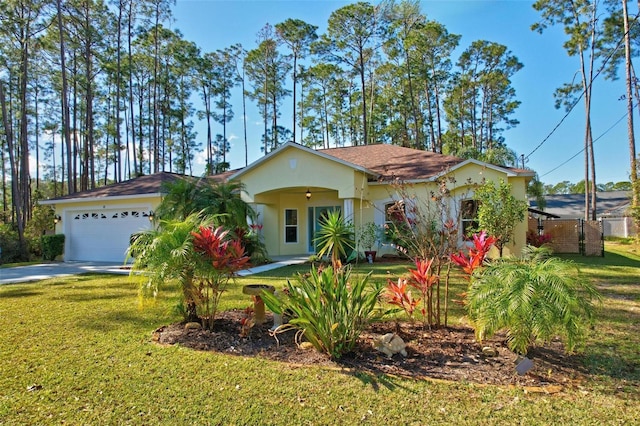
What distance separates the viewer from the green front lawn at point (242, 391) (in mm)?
3023

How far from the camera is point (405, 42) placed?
27688 millimetres

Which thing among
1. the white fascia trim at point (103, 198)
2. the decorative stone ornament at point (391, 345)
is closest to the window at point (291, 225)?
the white fascia trim at point (103, 198)

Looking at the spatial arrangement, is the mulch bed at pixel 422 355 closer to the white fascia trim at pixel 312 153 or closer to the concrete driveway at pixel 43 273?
the concrete driveway at pixel 43 273

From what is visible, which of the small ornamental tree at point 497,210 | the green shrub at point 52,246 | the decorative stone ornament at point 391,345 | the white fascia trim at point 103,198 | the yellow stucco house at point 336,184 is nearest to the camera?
the decorative stone ornament at point 391,345

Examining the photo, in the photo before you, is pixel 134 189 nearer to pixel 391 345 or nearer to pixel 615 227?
pixel 391 345

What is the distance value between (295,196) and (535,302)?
46.4 ft

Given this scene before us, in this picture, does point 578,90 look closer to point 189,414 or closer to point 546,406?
point 546,406

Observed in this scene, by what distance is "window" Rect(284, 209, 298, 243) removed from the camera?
56.7ft

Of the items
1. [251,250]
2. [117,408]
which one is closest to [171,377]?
[117,408]

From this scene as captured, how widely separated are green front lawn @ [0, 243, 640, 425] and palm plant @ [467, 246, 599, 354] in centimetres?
57

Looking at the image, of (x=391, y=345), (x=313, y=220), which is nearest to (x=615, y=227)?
(x=313, y=220)

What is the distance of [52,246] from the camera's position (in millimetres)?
16281

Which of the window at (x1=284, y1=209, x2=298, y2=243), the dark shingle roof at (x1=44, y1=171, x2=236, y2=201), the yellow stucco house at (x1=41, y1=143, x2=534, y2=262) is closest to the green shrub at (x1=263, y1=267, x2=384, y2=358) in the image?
the yellow stucco house at (x1=41, y1=143, x2=534, y2=262)

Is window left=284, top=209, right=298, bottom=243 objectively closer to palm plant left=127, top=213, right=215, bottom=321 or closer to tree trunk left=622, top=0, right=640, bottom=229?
palm plant left=127, top=213, right=215, bottom=321
